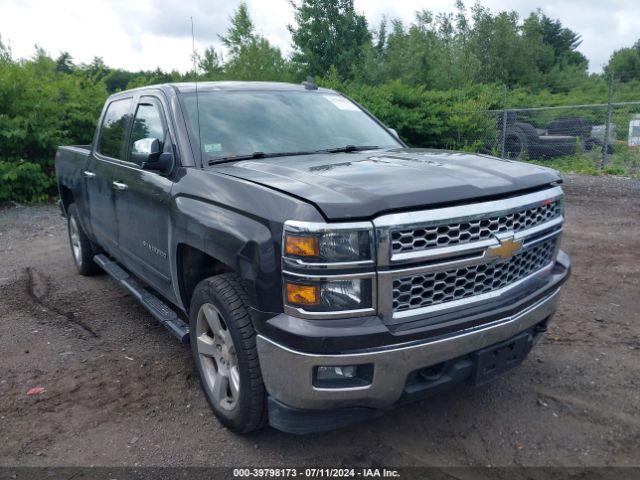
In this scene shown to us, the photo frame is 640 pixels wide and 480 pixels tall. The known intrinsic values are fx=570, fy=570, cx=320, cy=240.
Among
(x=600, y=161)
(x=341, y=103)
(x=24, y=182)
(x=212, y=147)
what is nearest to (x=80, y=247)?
(x=212, y=147)

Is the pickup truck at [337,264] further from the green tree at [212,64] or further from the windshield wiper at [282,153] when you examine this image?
the green tree at [212,64]

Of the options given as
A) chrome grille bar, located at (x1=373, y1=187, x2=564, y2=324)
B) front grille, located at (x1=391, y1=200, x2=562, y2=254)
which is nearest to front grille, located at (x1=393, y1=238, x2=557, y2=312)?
chrome grille bar, located at (x1=373, y1=187, x2=564, y2=324)

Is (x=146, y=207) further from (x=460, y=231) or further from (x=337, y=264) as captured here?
(x=460, y=231)

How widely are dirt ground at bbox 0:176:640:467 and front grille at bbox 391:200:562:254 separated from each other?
0.82 meters

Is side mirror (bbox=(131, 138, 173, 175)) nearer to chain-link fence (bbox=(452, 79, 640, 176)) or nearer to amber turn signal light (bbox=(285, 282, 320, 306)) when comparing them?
amber turn signal light (bbox=(285, 282, 320, 306))

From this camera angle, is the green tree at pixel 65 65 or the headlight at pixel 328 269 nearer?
the headlight at pixel 328 269

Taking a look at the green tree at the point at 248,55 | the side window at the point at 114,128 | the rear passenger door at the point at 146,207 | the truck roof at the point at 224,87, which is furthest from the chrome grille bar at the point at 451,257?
the green tree at the point at 248,55

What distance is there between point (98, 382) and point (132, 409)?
1.66 ft

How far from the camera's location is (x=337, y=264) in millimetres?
2395

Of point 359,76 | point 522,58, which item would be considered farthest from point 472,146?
point 522,58

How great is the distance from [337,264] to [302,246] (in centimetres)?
17

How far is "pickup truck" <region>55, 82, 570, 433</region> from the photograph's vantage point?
244 cm

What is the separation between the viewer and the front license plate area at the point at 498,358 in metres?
2.75

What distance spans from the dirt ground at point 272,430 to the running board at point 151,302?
1.28 feet
